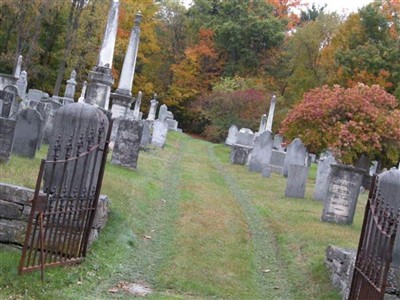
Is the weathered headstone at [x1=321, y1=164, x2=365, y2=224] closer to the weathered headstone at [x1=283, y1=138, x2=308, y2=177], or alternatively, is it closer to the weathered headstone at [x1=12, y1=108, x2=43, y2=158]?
the weathered headstone at [x1=12, y1=108, x2=43, y2=158]

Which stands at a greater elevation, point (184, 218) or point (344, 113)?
point (344, 113)

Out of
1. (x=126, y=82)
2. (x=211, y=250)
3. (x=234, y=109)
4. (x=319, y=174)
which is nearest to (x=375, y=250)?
(x=211, y=250)

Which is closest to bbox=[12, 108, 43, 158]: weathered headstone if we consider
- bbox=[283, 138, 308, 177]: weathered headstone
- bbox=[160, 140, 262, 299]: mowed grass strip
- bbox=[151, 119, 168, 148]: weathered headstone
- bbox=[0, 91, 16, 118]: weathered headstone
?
bbox=[160, 140, 262, 299]: mowed grass strip

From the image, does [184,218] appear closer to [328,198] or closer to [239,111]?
[328,198]

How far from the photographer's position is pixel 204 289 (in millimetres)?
8914

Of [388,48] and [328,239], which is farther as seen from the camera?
[388,48]

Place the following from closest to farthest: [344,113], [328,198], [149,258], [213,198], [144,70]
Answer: [149,258], [328,198], [213,198], [344,113], [144,70]

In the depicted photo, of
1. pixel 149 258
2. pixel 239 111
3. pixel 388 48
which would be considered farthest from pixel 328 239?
pixel 239 111

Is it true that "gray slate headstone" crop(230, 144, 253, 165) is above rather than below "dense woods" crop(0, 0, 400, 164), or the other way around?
below

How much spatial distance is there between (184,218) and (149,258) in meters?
3.22

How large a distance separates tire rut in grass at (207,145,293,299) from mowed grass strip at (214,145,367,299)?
12 centimetres

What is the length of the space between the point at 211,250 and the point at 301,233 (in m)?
2.84

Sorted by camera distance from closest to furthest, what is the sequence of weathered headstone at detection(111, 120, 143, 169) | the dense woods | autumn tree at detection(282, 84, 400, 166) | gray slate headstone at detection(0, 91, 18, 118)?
weathered headstone at detection(111, 120, 143, 169), gray slate headstone at detection(0, 91, 18, 118), autumn tree at detection(282, 84, 400, 166), the dense woods

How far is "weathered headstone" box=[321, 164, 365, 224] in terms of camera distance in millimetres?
15023
